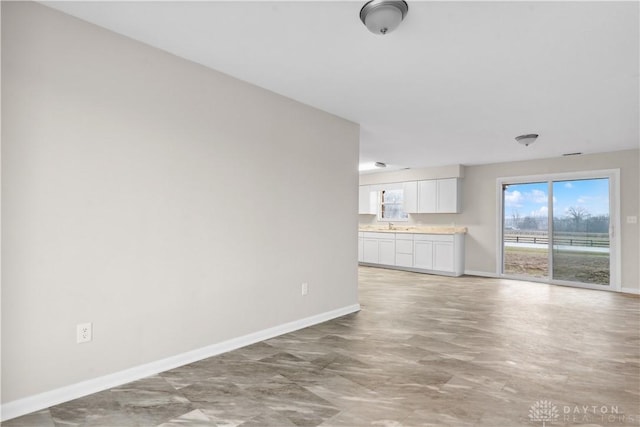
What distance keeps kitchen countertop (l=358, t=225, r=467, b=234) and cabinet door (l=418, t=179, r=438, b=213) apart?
0.44 meters

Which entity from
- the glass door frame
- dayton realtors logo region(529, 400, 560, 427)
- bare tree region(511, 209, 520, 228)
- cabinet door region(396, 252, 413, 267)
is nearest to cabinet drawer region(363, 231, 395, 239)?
cabinet door region(396, 252, 413, 267)

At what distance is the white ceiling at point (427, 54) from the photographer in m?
2.14

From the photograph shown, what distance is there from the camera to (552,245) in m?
6.56

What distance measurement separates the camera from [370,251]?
8.55 metres

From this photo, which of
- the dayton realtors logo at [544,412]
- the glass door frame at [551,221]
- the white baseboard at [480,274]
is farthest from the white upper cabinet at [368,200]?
the dayton realtors logo at [544,412]

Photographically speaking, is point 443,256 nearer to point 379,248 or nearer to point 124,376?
point 379,248

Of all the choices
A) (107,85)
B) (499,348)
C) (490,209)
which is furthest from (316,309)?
(490,209)

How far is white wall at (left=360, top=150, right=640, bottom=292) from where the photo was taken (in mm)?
5805

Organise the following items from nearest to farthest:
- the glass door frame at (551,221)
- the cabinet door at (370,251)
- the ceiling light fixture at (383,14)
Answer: the ceiling light fixture at (383,14), the glass door frame at (551,221), the cabinet door at (370,251)

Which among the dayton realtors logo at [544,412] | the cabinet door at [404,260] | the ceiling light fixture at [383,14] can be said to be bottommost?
the dayton realtors logo at [544,412]

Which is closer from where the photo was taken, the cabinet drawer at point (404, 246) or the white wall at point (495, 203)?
the white wall at point (495, 203)

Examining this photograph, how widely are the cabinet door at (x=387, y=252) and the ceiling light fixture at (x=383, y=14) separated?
6.43 metres

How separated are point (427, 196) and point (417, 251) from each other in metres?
1.27

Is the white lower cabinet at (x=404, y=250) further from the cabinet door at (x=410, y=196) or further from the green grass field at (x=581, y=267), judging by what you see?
the green grass field at (x=581, y=267)
